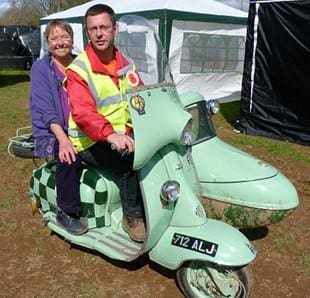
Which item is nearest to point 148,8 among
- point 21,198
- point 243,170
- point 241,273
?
point 21,198

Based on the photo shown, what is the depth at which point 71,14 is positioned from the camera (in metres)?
12.2

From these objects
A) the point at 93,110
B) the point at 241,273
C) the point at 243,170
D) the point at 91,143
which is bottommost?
the point at 241,273

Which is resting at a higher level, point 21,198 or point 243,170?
point 243,170

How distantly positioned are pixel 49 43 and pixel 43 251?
1.54 m

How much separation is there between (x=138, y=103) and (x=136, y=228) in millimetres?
835

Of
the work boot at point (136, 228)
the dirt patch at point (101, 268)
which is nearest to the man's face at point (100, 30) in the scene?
the work boot at point (136, 228)

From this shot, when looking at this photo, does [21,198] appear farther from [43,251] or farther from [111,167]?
[111,167]

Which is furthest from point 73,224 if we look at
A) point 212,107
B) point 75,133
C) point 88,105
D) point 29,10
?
point 29,10

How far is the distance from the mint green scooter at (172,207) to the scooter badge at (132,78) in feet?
0.19

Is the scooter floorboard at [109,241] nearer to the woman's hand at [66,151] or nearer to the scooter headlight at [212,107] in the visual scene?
the woman's hand at [66,151]

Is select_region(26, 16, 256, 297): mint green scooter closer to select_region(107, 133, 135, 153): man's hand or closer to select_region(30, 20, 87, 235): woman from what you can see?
select_region(107, 133, 135, 153): man's hand

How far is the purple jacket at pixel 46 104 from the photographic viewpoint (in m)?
3.07

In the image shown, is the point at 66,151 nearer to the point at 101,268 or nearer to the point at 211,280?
the point at 101,268

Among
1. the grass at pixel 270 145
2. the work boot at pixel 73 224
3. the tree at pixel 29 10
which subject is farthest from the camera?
the tree at pixel 29 10
